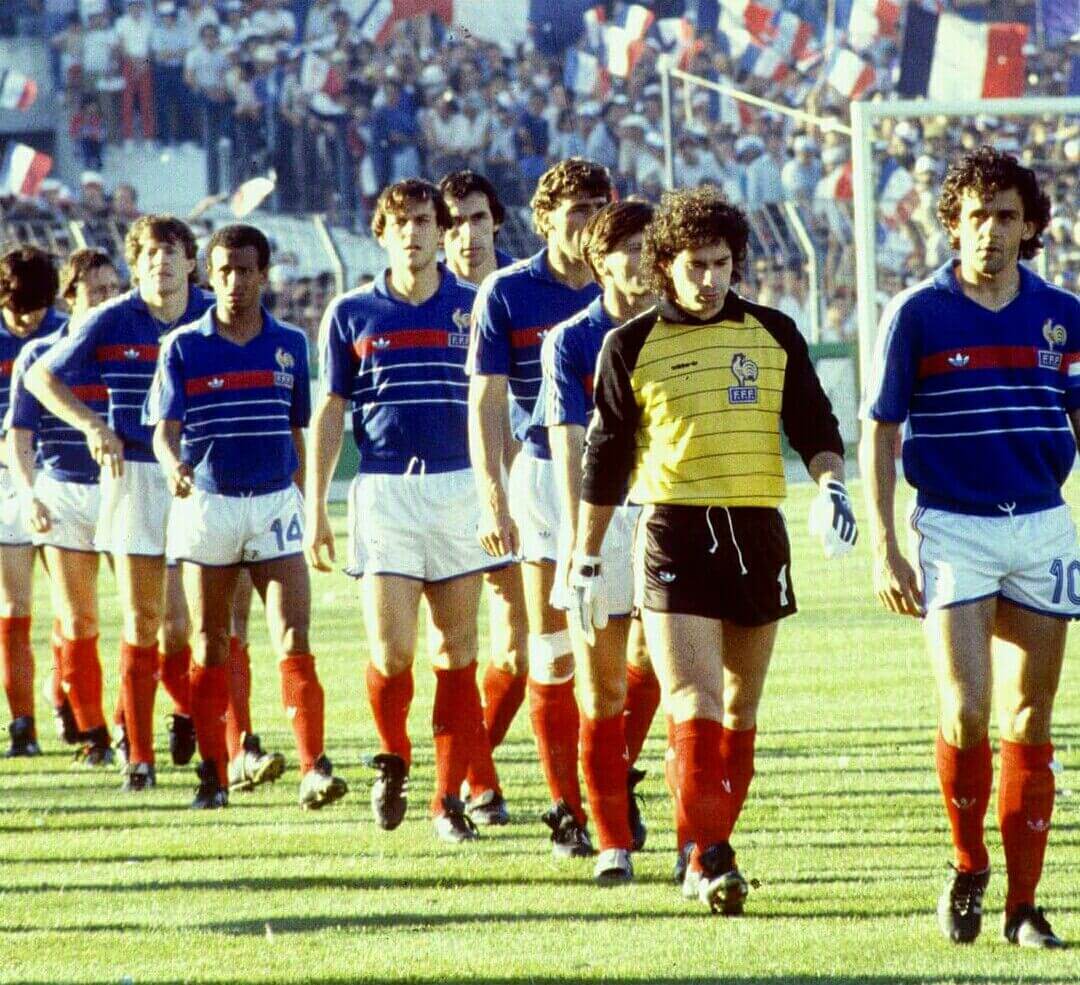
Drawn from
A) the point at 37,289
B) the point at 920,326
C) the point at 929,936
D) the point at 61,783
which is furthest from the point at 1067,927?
the point at 37,289

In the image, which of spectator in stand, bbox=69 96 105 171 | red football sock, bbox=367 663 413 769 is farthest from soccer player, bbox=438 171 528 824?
spectator in stand, bbox=69 96 105 171

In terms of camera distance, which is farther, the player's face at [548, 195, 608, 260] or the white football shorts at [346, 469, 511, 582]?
the white football shorts at [346, 469, 511, 582]

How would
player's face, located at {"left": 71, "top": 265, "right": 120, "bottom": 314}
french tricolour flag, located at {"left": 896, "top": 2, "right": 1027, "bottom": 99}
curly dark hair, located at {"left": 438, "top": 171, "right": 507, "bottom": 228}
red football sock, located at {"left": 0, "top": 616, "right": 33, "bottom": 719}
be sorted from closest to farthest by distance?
1. curly dark hair, located at {"left": 438, "top": 171, "right": 507, "bottom": 228}
2. player's face, located at {"left": 71, "top": 265, "right": 120, "bottom": 314}
3. red football sock, located at {"left": 0, "top": 616, "right": 33, "bottom": 719}
4. french tricolour flag, located at {"left": 896, "top": 2, "right": 1027, "bottom": 99}

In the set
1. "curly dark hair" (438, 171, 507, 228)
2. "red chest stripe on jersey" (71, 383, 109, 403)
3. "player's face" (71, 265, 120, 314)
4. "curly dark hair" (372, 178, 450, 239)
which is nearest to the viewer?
"curly dark hair" (372, 178, 450, 239)

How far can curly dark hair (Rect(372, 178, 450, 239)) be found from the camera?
23.9 ft

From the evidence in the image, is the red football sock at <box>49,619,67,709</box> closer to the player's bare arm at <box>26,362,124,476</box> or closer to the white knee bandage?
the player's bare arm at <box>26,362,124,476</box>

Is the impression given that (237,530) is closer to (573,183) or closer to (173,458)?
(173,458)

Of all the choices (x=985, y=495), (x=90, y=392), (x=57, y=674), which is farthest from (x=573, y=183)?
(x=57, y=674)

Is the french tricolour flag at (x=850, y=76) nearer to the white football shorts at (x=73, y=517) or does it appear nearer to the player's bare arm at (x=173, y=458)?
the white football shorts at (x=73, y=517)

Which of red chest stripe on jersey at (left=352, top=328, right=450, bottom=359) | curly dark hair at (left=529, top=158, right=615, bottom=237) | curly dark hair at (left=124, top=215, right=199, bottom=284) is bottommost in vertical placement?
red chest stripe on jersey at (left=352, top=328, right=450, bottom=359)

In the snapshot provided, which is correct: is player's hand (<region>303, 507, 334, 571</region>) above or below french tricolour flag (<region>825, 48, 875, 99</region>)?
below

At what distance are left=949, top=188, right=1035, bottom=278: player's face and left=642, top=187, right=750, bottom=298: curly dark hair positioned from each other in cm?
65

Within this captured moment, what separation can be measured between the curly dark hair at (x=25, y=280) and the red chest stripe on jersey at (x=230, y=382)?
2141mm

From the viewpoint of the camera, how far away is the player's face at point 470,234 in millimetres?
7859
